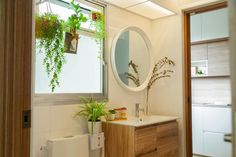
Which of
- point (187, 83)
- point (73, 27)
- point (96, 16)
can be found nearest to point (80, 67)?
point (73, 27)

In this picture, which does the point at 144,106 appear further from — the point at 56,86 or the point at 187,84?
the point at 56,86

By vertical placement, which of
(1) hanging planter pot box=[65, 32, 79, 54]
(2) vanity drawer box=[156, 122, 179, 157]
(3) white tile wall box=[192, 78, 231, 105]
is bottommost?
(2) vanity drawer box=[156, 122, 179, 157]

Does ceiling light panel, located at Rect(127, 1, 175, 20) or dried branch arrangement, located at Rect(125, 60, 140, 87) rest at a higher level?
→ ceiling light panel, located at Rect(127, 1, 175, 20)

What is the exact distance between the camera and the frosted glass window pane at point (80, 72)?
1897 mm

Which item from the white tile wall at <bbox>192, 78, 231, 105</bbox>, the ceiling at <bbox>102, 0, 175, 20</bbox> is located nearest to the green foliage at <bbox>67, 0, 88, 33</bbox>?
the ceiling at <bbox>102, 0, 175, 20</bbox>

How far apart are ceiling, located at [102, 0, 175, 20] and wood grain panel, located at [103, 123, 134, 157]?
128cm

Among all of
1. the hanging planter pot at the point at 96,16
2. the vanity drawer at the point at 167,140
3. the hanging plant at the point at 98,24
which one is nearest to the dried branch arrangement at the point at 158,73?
the vanity drawer at the point at 167,140

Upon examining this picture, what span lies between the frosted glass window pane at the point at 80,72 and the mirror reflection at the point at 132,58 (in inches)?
10.5

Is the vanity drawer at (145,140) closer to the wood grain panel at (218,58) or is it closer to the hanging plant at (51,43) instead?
the hanging plant at (51,43)

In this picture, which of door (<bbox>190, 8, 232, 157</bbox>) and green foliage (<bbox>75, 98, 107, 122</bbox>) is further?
door (<bbox>190, 8, 232, 157</bbox>)

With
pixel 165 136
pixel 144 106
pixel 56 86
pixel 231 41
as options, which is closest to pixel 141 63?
pixel 144 106

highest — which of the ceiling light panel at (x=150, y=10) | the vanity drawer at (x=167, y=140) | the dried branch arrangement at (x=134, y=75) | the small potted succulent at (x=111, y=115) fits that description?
the ceiling light panel at (x=150, y=10)

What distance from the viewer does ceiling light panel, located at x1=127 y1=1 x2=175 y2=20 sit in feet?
8.33

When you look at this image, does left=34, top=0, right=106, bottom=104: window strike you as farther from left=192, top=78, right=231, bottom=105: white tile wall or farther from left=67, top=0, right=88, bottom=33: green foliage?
left=192, top=78, right=231, bottom=105: white tile wall
